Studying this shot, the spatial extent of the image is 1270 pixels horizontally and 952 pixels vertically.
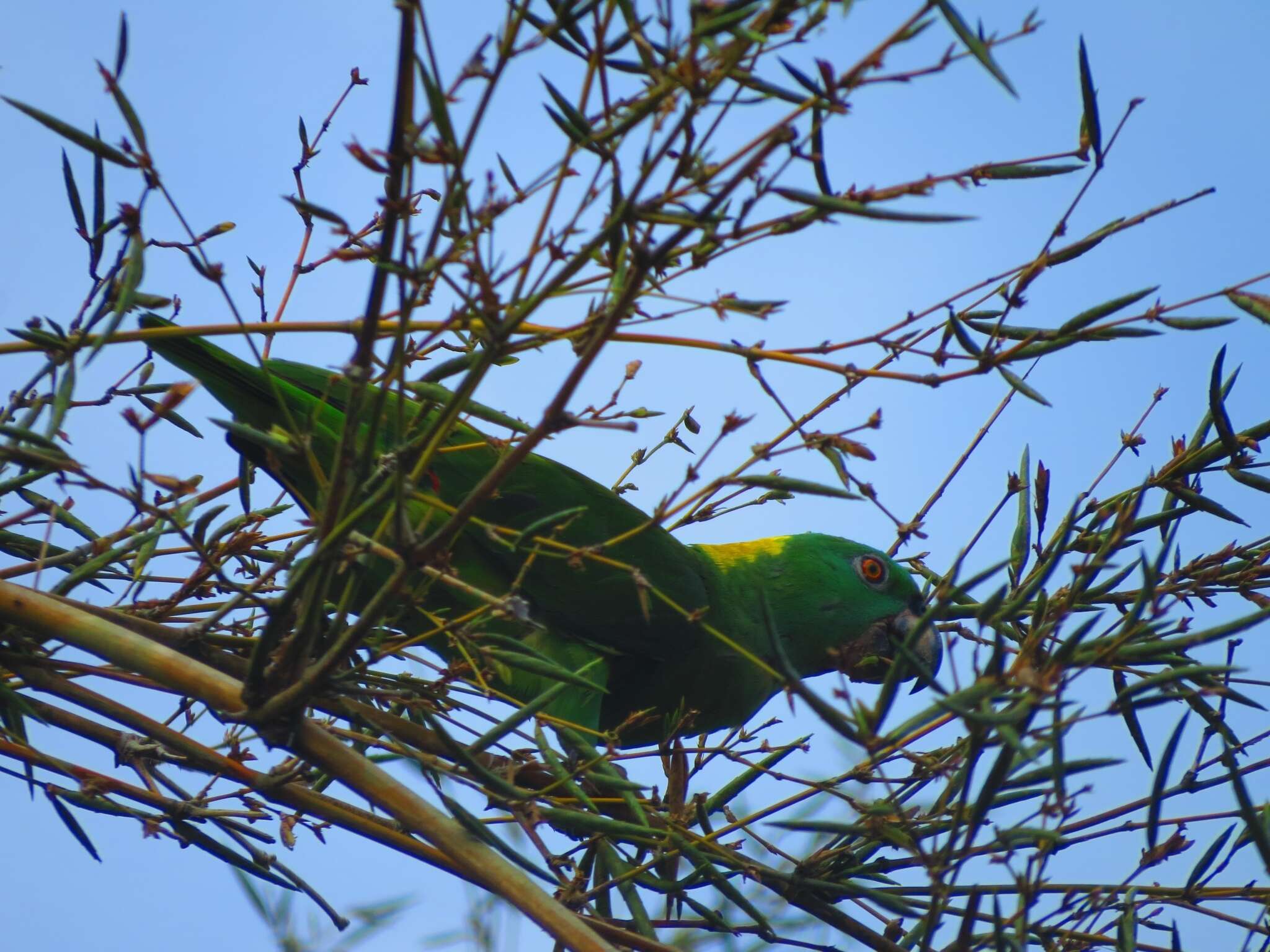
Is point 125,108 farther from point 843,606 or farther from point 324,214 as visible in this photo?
point 843,606

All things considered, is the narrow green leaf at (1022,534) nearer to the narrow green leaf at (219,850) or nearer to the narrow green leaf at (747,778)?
the narrow green leaf at (747,778)

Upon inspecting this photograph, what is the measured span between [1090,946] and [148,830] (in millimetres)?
1604

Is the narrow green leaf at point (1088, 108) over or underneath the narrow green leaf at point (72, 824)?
over

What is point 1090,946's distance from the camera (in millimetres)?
1971

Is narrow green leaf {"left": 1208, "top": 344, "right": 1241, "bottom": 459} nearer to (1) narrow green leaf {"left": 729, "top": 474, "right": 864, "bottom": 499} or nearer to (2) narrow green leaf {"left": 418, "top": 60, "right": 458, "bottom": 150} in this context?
(1) narrow green leaf {"left": 729, "top": 474, "right": 864, "bottom": 499}

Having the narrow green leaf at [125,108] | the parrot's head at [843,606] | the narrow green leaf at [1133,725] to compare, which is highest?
the parrot's head at [843,606]

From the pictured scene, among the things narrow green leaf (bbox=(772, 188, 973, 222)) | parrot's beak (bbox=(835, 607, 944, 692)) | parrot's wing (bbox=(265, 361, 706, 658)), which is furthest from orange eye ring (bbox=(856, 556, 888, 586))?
narrow green leaf (bbox=(772, 188, 973, 222))

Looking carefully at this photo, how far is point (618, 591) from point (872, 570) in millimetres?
1049

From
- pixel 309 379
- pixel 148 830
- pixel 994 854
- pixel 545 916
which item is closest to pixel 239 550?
pixel 148 830

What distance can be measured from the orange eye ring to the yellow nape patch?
0.88 ft

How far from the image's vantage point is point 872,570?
3.84 meters

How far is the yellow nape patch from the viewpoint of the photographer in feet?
12.6

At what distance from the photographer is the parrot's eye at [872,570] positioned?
3.82 m

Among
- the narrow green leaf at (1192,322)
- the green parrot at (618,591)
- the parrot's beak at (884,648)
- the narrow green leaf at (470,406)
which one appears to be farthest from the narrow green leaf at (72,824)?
the parrot's beak at (884,648)
